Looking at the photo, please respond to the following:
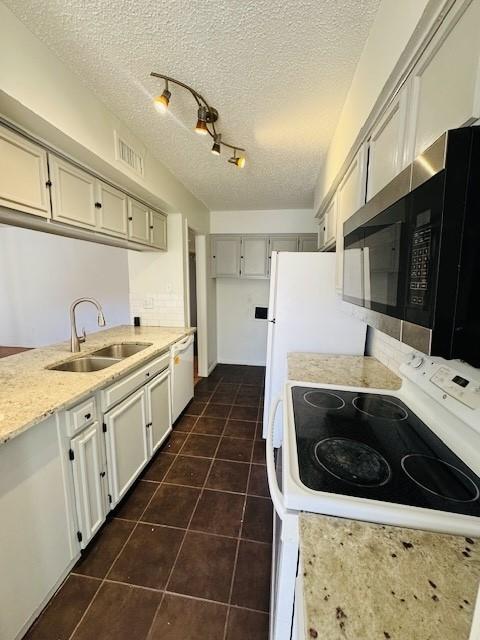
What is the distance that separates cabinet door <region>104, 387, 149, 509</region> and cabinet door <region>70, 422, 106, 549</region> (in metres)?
0.09

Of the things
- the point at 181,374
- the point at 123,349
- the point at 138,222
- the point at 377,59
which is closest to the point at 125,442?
the point at 123,349

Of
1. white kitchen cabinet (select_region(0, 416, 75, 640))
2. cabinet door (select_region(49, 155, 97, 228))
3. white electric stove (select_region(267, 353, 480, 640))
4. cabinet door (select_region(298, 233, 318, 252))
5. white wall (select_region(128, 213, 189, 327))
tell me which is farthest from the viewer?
cabinet door (select_region(298, 233, 318, 252))

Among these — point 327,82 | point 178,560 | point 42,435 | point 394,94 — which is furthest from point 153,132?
point 178,560

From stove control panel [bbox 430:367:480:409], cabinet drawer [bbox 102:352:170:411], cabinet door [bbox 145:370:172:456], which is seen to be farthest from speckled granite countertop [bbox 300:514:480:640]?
cabinet door [bbox 145:370:172:456]

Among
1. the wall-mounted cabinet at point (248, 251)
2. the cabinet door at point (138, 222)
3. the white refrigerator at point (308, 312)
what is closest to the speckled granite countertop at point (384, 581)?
the white refrigerator at point (308, 312)

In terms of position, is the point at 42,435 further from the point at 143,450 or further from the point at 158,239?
the point at 158,239

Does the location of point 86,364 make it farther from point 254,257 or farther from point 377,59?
point 254,257

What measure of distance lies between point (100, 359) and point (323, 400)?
1617 millimetres

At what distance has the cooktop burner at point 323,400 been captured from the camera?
1.23 m

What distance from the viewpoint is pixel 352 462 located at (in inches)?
33.4

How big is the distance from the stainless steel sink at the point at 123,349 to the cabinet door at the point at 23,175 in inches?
45.4

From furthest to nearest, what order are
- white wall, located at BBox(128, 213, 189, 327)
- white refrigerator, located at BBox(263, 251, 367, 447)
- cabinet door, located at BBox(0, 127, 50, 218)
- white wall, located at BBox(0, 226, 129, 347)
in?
white wall, located at BBox(0, 226, 129, 347), white wall, located at BBox(128, 213, 189, 327), white refrigerator, located at BBox(263, 251, 367, 447), cabinet door, located at BBox(0, 127, 50, 218)

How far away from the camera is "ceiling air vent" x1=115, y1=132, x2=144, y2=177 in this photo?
182cm

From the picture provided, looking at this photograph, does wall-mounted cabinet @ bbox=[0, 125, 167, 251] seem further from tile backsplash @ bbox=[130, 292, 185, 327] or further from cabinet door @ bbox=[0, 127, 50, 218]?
tile backsplash @ bbox=[130, 292, 185, 327]
